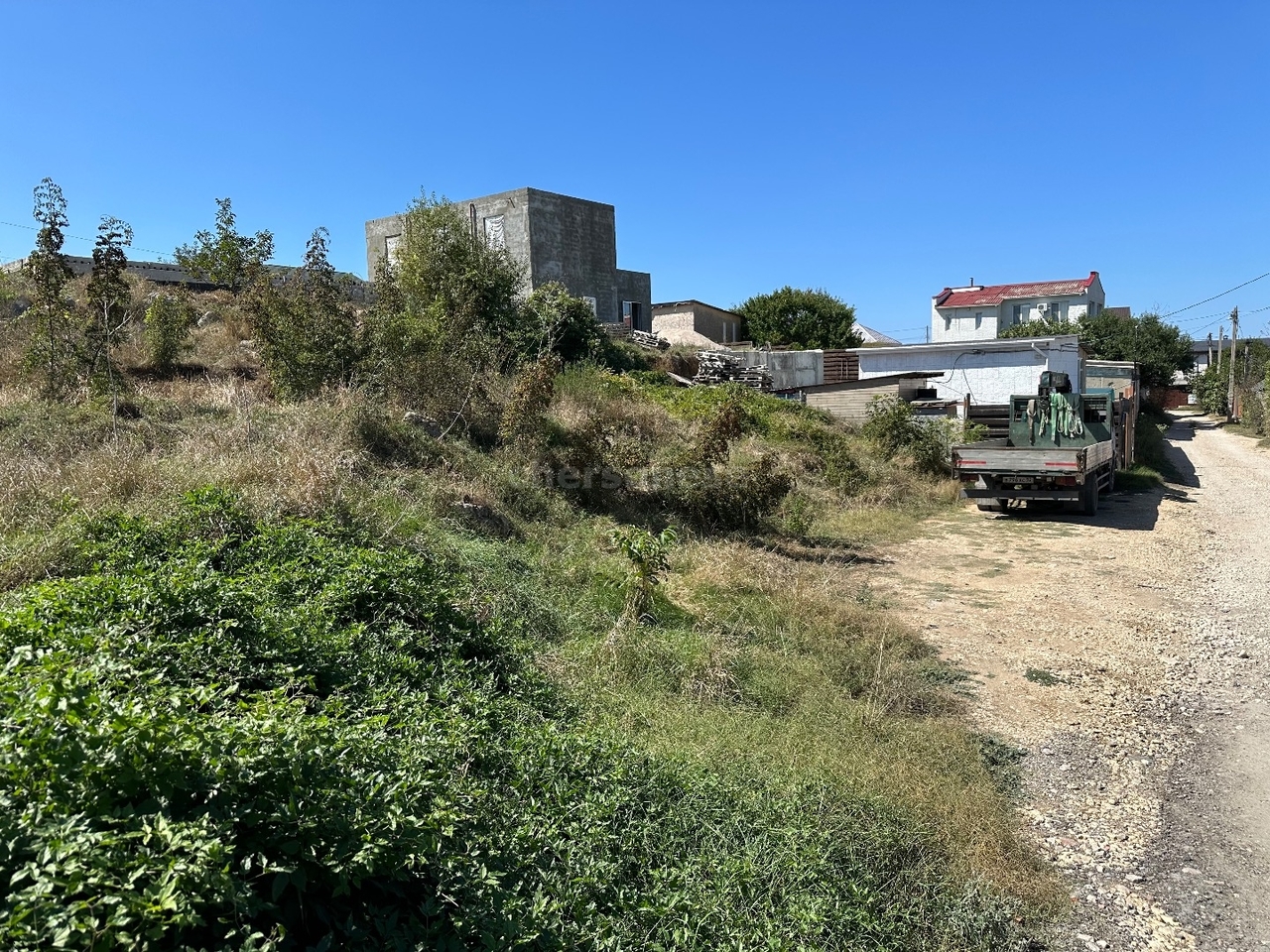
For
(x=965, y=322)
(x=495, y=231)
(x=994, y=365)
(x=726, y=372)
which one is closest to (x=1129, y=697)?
(x=994, y=365)

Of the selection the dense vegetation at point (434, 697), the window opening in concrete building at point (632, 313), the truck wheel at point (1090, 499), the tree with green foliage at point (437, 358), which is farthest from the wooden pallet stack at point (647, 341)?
the dense vegetation at point (434, 697)

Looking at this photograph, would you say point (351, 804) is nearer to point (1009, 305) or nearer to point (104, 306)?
point (104, 306)

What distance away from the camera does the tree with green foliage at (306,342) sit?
11.5 m

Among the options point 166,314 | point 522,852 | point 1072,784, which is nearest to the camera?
point 522,852

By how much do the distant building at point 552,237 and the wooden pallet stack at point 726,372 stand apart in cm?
481

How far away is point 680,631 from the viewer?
267 inches

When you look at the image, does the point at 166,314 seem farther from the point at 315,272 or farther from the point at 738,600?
the point at 738,600

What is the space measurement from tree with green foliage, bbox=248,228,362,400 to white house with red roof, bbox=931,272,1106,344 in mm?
47806

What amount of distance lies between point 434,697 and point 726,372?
80.2 feet

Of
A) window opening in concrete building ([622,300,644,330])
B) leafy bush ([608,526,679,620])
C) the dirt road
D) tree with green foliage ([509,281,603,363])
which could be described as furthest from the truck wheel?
window opening in concrete building ([622,300,644,330])

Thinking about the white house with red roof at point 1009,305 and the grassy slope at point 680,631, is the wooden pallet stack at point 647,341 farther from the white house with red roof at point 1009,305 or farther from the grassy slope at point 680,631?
the white house with red roof at point 1009,305

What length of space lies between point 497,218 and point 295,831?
27662mm

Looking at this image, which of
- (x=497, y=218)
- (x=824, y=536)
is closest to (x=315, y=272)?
(x=824, y=536)

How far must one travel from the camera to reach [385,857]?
2.53 metres
